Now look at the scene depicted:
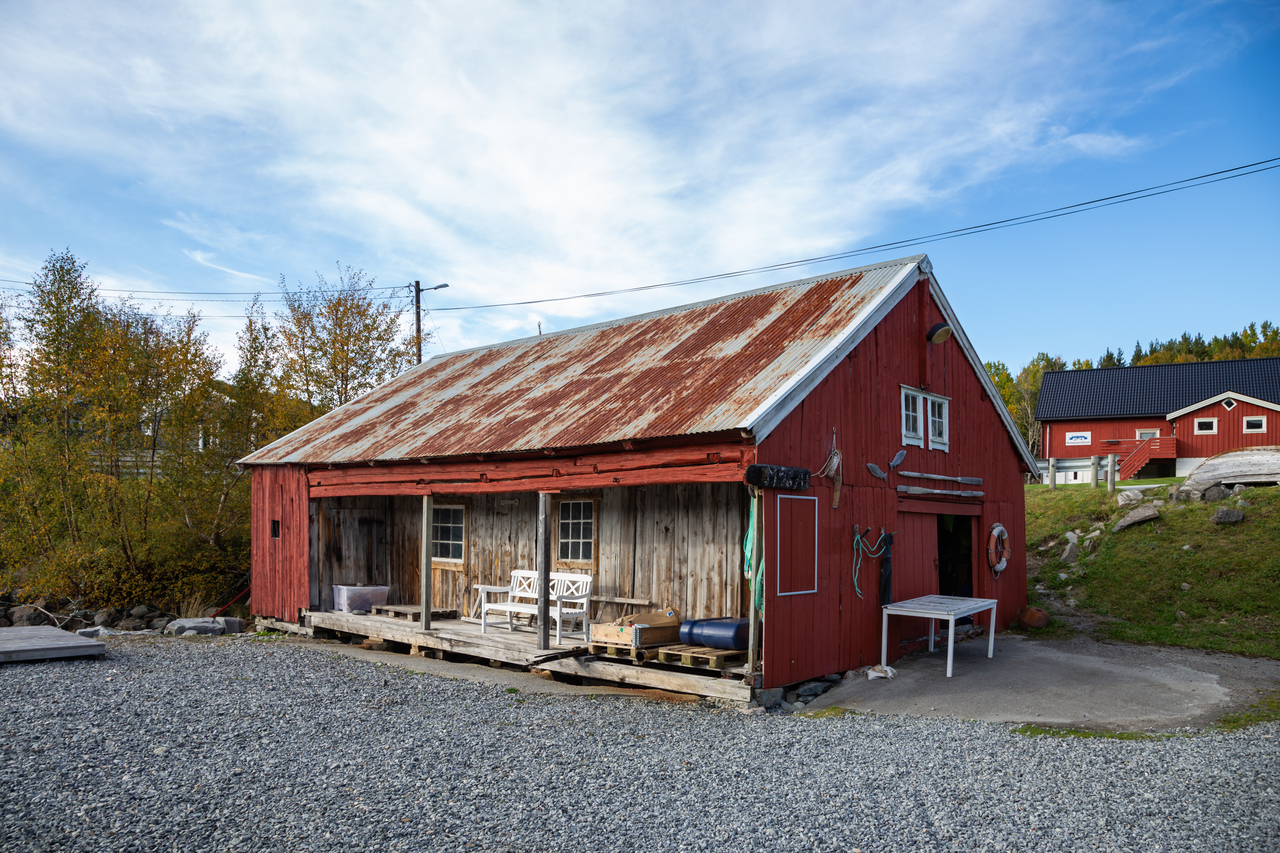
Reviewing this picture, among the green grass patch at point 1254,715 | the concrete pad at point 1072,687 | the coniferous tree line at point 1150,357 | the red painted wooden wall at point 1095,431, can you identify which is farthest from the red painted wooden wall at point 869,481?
the coniferous tree line at point 1150,357

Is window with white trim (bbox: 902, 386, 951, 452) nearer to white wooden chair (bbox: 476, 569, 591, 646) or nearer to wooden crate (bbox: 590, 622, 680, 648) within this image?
wooden crate (bbox: 590, 622, 680, 648)

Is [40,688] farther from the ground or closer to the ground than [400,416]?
closer to the ground

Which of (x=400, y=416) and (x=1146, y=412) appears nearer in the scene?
(x=400, y=416)

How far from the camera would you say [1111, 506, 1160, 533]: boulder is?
17578 mm

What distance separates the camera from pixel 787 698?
920 centimetres

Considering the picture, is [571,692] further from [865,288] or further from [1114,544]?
[1114,544]

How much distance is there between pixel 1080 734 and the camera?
769 centimetres

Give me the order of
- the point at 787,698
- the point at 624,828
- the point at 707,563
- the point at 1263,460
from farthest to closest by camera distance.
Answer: the point at 1263,460, the point at 707,563, the point at 787,698, the point at 624,828

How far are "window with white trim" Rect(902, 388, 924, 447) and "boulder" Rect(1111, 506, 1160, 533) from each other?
27.0 feet

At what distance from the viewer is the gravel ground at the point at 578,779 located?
5102 mm

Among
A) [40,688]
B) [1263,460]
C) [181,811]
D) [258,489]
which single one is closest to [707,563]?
[181,811]

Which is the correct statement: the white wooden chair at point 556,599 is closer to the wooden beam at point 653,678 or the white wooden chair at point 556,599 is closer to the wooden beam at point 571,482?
the wooden beam at point 653,678

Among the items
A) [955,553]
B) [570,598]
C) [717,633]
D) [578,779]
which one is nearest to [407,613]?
[570,598]

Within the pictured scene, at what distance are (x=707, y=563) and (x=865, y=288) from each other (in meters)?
4.43
